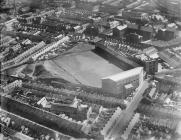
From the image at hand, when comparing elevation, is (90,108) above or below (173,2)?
below

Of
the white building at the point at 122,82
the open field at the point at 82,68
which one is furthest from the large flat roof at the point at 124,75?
the open field at the point at 82,68

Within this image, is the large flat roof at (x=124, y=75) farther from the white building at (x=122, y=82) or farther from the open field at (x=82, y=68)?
the open field at (x=82, y=68)

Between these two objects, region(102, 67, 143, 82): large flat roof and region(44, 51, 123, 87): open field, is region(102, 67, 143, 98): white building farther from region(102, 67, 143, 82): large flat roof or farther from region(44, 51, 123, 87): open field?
region(44, 51, 123, 87): open field

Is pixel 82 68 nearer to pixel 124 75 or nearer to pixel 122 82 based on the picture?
pixel 124 75

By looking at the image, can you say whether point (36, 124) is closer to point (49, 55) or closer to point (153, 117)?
point (153, 117)

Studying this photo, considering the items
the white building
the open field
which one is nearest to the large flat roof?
the white building

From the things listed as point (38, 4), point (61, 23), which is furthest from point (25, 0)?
point (61, 23)
